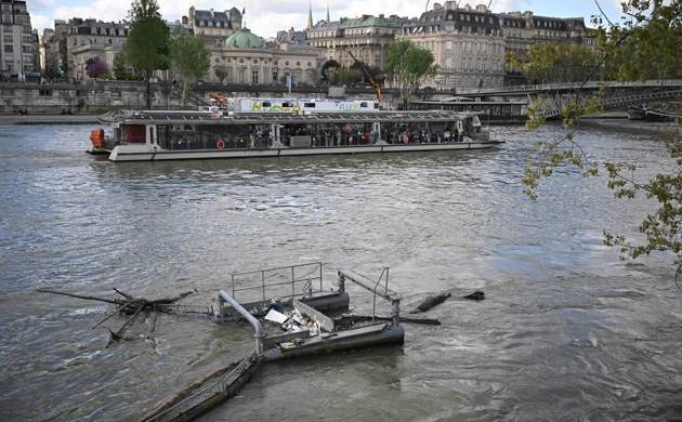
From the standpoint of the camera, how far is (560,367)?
1431 cm

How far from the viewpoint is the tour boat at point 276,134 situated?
4475cm

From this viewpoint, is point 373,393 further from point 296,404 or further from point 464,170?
point 464,170

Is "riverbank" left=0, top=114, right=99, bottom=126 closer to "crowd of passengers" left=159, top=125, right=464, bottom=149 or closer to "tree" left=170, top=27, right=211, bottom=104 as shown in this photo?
"tree" left=170, top=27, right=211, bottom=104

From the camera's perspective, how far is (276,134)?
1914 inches

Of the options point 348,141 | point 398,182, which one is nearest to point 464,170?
point 398,182

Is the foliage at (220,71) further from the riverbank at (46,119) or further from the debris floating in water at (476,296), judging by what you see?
the debris floating in water at (476,296)

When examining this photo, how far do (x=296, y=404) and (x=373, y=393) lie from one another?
138cm

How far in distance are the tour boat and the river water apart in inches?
316

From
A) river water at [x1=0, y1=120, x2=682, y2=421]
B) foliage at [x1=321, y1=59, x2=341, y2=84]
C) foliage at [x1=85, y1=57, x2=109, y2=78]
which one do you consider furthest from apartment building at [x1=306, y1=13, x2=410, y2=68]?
river water at [x1=0, y1=120, x2=682, y2=421]

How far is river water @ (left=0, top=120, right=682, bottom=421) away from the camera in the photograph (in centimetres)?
1298

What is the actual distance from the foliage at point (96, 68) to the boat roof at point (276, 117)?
85419 mm

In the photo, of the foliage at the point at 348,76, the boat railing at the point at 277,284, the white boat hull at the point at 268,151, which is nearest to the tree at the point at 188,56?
the foliage at the point at 348,76

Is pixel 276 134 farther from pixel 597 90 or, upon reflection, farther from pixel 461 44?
pixel 461 44

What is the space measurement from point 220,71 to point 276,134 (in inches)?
3463
